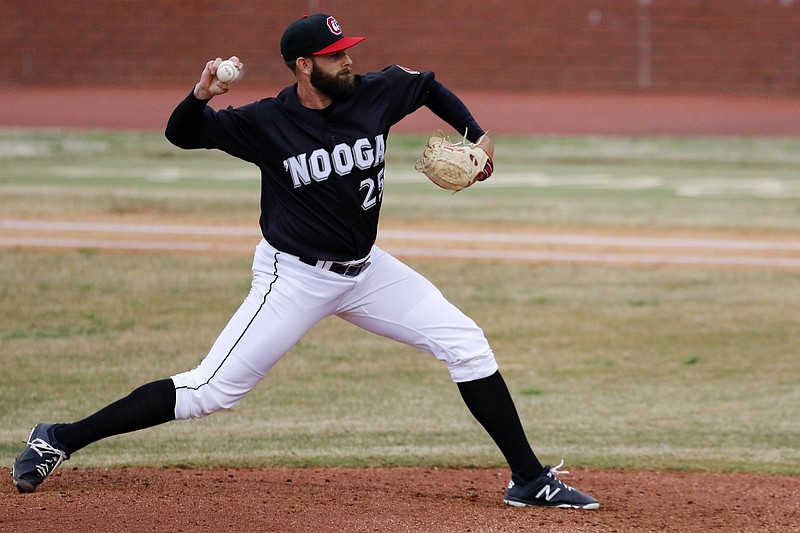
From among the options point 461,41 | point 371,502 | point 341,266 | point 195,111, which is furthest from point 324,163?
point 461,41

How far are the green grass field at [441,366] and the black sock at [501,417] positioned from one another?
1.03m

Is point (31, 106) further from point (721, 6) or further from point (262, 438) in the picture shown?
point (262, 438)

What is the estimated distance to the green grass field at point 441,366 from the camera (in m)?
6.09

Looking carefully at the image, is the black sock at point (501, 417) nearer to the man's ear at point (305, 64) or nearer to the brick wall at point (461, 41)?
the man's ear at point (305, 64)

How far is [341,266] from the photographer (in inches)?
178

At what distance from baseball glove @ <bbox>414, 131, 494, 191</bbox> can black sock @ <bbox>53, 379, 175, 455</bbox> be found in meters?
1.38

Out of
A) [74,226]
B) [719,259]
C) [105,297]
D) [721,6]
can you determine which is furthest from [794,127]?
[105,297]

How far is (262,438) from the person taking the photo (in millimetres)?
6180

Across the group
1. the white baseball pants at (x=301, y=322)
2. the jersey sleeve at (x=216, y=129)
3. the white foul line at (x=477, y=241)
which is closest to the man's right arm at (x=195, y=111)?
the jersey sleeve at (x=216, y=129)

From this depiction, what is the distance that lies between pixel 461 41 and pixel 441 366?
21.0 meters

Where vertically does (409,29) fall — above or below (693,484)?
above

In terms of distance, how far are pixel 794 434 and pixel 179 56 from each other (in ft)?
79.5

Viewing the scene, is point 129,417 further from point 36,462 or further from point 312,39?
point 312,39

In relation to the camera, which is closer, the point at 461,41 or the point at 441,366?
the point at 441,366
